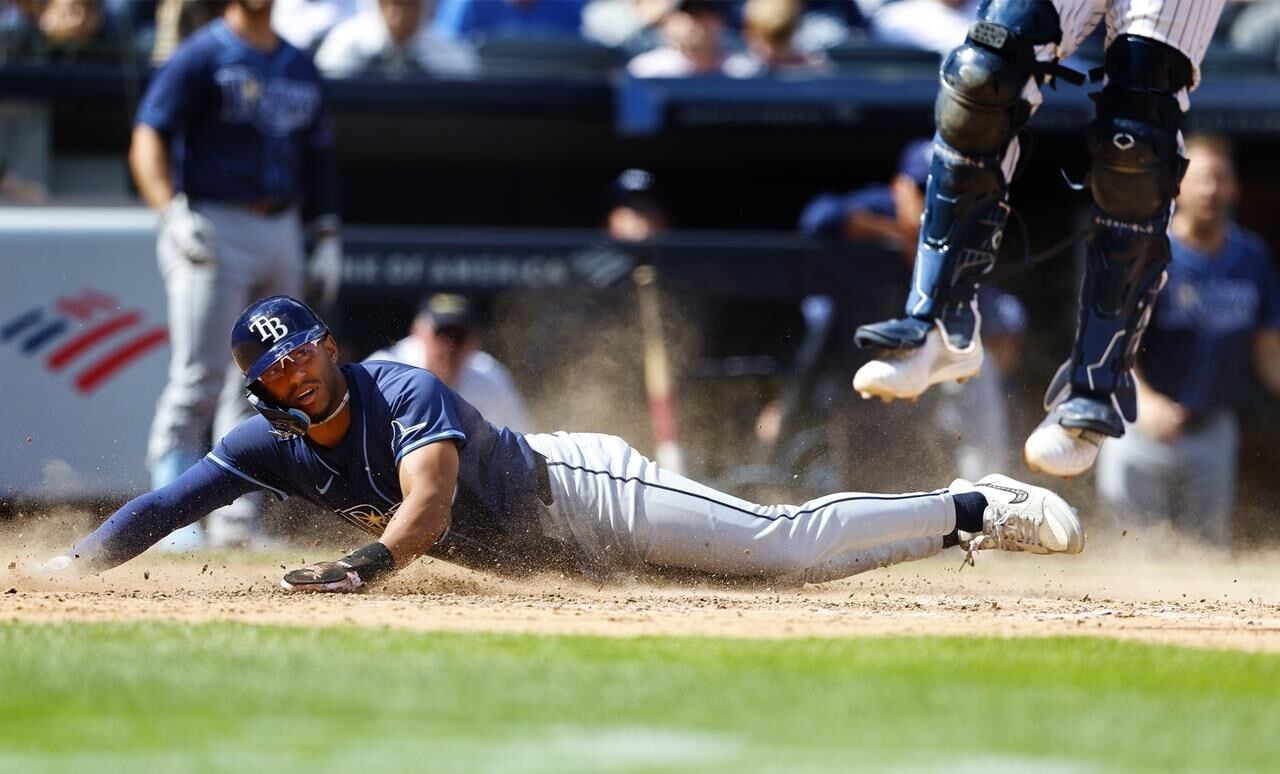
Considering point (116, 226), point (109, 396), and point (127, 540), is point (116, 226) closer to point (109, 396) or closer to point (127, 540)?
point (109, 396)

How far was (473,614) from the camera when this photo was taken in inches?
215

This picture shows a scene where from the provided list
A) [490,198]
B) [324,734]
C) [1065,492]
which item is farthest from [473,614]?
[490,198]

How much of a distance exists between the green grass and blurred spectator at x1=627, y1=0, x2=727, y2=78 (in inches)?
222

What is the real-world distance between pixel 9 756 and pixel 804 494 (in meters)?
5.80

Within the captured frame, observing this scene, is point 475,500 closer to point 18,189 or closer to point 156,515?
point 156,515

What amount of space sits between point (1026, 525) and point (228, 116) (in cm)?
383

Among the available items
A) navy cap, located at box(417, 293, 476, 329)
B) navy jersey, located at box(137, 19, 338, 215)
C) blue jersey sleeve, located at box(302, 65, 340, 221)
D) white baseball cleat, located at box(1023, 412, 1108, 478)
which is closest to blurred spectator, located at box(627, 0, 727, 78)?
navy cap, located at box(417, 293, 476, 329)

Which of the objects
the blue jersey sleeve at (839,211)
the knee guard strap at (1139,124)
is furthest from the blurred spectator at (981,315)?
the knee guard strap at (1139,124)

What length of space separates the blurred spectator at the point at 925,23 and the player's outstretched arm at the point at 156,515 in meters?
5.45

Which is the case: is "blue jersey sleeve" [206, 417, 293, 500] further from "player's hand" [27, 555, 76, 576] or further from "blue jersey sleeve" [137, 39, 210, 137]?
"blue jersey sleeve" [137, 39, 210, 137]

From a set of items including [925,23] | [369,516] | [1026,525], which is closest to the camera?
[369,516]

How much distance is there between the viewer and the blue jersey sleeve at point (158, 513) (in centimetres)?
592

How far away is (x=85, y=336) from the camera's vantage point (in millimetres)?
8320

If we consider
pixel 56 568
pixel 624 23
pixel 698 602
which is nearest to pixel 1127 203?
pixel 698 602
